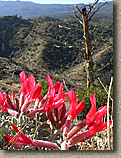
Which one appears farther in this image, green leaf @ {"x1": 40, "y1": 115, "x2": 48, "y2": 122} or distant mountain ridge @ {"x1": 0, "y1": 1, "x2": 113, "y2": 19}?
distant mountain ridge @ {"x1": 0, "y1": 1, "x2": 113, "y2": 19}

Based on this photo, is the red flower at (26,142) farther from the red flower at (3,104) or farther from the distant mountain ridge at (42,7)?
the distant mountain ridge at (42,7)

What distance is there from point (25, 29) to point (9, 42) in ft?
8.24

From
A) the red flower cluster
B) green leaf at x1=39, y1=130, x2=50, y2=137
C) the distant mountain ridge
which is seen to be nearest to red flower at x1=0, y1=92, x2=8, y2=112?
the red flower cluster

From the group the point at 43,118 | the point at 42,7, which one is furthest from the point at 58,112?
the point at 42,7

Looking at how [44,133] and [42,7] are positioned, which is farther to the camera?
[42,7]

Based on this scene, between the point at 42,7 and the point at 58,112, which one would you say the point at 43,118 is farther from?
the point at 42,7

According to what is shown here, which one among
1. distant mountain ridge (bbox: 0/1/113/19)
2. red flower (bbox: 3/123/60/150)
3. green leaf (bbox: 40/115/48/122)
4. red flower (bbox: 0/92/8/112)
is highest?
distant mountain ridge (bbox: 0/1/113/19)

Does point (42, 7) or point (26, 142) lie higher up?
point (42, 7)

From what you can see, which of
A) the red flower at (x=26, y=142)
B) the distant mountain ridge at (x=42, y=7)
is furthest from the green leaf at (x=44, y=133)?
the distant mountain ridge at (x=42, y=7)

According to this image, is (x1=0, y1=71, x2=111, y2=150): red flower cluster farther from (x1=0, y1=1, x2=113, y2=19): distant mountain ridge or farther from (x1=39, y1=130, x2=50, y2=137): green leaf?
(x1=0, y1=1, x2=113, y2=19): distant mountain ridge

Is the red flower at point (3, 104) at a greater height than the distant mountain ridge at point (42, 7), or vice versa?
the distant mountain ridge at point (42, 7)

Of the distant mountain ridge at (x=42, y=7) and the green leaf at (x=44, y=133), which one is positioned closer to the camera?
the green leaf at (x=44, y=133)

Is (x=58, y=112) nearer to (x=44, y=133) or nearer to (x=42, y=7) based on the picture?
(x=44, y=133)

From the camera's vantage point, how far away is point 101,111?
1.33ft
